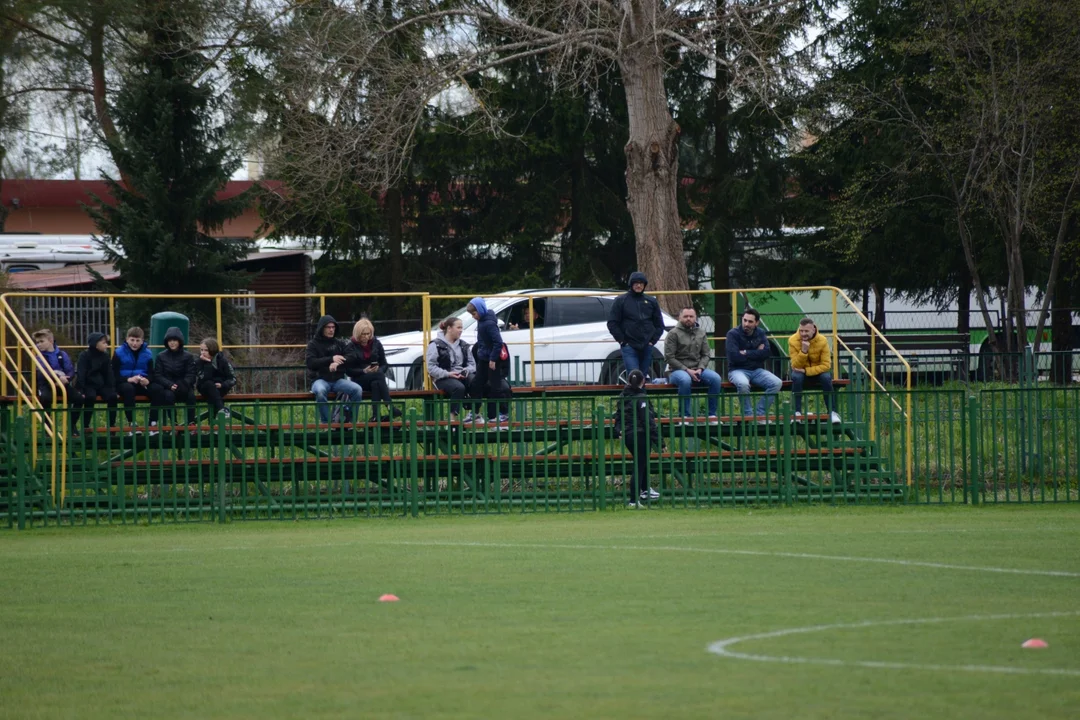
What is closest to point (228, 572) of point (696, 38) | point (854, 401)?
point (854, 401)

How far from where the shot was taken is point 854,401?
1641 cm

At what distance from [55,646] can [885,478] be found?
1136 cm

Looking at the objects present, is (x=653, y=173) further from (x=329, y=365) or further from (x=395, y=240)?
(x=395, y=240)

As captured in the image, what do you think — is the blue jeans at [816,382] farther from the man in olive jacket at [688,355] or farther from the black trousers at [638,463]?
the black trousers at [638,463]

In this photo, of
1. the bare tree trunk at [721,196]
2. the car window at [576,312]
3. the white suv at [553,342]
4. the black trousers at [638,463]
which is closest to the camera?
the black trousers at [638,463]

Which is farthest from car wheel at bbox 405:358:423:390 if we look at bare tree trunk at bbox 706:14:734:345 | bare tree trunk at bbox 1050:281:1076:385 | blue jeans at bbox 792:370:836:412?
bare tree trunk at bbox 1050:281:1076:385

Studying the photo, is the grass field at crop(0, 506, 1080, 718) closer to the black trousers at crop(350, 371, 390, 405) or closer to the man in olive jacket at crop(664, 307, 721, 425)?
the black trousers at crop(350, 371, 390, 405)

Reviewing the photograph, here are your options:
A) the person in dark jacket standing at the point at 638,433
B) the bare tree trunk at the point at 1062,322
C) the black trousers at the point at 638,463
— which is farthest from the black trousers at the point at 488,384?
the bare tree trunk at the point at 1062,322

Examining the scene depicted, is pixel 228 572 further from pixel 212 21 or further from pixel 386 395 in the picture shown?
pixel 212 21

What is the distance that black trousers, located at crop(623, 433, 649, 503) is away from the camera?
15.4 metres

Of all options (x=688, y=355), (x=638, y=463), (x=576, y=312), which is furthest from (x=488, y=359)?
(x=576, y=312)

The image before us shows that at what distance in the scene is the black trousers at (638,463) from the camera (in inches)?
606

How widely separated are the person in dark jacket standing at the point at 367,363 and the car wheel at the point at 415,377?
127 inches

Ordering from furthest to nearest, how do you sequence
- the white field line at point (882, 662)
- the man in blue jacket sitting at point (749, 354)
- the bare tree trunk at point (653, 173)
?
the bare tree trunk at point (653, 173) → the man in blue jacket sitting at point (749, 354) → the white field line at point (882, 662)
